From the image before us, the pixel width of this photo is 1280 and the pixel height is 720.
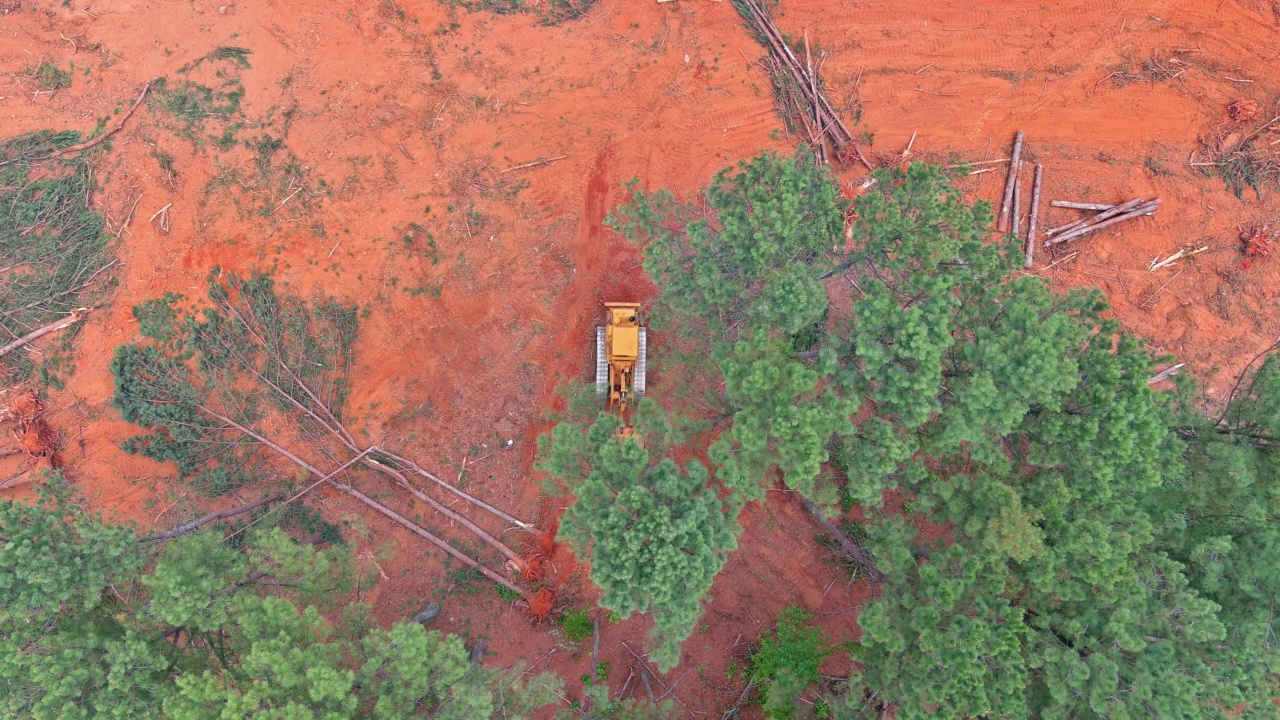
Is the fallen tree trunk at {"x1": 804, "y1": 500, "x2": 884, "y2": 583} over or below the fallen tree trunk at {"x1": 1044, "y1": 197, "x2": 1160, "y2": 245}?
below

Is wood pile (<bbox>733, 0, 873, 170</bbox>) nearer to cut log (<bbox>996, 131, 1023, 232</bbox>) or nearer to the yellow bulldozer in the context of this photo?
cut log (<bbox>996, 131, 1023, 232</bbox>)

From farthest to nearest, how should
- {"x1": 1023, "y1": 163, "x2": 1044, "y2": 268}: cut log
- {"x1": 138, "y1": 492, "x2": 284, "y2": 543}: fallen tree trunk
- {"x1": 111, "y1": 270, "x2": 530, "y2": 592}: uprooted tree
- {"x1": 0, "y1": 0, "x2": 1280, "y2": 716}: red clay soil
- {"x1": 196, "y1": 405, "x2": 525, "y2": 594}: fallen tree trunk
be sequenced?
{"x1": 1023, "y1": 163, "x2": 1044, "y2": 268}: cut log → {"x1": 0, "y1": 0, "x2": 1280, "y2": 716}: red clay soil → {"x1": 196, "y1": 405, "x2": 525, "y2": 594}: fallen tree trunk → {"x1": 111, "y1": 270, "x2": 530, "y2": 592}: uprooted tree → {"x1": 138, "y1": 492, "x2": 284, "y2": 543}: fallen tree trunk

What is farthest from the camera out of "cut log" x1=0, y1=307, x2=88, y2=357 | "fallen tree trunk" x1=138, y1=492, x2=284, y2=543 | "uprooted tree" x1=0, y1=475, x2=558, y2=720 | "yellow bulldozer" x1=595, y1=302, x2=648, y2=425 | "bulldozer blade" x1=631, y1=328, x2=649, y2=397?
"cut log" x1=0, y1=307, x2=88, y2=357

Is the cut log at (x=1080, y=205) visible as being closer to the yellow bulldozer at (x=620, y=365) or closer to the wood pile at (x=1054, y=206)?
the wood pile at (x=1054, y=206)

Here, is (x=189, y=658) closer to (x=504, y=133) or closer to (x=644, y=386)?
(x=644, y=386)

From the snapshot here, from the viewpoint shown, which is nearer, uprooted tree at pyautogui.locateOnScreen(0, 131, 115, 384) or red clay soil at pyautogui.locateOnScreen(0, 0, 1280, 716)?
uprooted tree at pyautogui.locateOnScreen(0, 131, 115, 384)

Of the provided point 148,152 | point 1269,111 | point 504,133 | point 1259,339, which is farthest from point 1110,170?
→ point 148,152

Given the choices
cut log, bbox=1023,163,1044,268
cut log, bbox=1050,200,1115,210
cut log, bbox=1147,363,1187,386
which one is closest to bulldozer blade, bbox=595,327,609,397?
cut log, bbox=1023,163,1044,268

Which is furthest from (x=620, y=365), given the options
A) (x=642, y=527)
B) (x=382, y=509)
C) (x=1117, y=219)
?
(x=1117, y=219)
